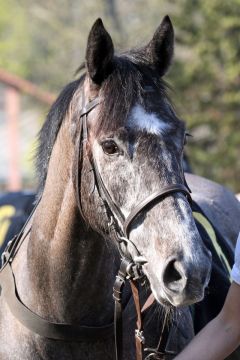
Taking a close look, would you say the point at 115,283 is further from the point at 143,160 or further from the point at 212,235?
the point at 212,235

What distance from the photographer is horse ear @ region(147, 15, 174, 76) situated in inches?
124

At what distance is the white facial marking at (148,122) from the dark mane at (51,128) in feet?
1.49

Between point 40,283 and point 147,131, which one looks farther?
point 40,283

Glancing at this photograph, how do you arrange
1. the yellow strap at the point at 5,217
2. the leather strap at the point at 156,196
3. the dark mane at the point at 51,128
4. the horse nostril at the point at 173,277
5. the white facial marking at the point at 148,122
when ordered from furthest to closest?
the yellow strap at the point at 5,217 < the dark mane at the point at 51,128 < the white facial marking at the point at 148,122 < the leather strap at the point at 156,196 < the horse nostril at the point at 173,277

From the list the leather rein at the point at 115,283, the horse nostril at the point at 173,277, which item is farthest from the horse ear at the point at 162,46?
the horse nostril at the point at 173,277

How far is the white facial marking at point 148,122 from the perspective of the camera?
286 centimetres

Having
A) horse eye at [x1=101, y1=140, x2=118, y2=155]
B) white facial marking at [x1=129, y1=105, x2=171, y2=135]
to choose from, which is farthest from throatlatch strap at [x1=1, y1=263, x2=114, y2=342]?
white facial marking at [x1=129, y1=105, x2=171, y2=135]

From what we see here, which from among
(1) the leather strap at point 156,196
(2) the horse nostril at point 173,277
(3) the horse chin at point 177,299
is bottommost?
(3) the horse chin at point 177,299

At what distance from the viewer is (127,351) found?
10.8 feet

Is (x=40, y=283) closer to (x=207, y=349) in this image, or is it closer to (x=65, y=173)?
(x=65, y=173)

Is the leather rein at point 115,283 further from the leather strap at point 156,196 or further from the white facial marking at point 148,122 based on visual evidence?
the white facial marking at point 148,122

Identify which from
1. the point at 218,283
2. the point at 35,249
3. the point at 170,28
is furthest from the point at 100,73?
the point at 218,283

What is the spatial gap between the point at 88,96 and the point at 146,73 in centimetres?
25

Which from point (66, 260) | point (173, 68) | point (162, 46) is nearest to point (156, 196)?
point (66, 260)
